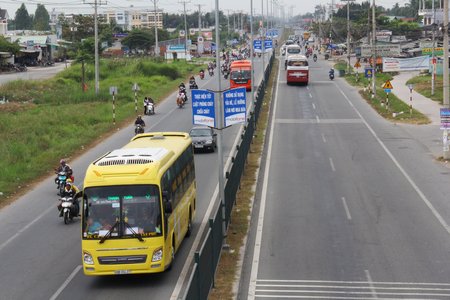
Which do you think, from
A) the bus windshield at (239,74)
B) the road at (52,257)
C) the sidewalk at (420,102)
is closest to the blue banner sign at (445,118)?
the road at (52,257)

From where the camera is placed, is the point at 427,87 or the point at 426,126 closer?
the point at 426,126

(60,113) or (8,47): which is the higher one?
(8,47)

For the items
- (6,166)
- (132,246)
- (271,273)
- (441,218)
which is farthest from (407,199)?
→ (6,166)

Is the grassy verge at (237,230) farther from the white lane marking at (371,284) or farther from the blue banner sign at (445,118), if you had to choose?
the blue banner sign at (445,118)

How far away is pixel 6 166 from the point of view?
3109cm

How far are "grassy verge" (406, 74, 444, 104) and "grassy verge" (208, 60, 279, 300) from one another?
24376mm

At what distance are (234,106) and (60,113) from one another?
1144 inches

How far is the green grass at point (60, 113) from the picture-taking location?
107 feet

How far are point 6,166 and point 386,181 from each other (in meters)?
16.0

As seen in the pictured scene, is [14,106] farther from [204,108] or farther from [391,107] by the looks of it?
[204,108]

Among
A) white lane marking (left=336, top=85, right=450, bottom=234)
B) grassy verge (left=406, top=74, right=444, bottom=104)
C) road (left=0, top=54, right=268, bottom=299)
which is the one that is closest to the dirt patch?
road (left=0, top=54, right=268, bottom=299)

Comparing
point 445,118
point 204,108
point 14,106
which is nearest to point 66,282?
point 204,108

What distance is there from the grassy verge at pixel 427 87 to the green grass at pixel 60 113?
22479 millimetres

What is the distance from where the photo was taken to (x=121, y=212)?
616 inches
